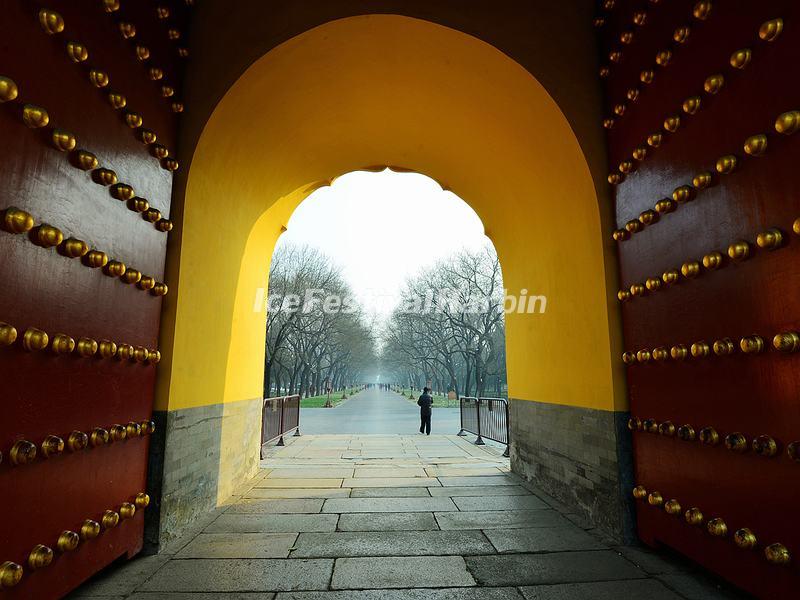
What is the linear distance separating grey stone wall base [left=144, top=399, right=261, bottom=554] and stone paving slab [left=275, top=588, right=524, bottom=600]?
4.32 feet

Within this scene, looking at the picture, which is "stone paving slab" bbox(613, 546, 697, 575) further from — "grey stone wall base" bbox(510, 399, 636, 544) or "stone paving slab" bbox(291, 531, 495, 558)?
"stone paving slab" bbox(291, 531, 495, 558)

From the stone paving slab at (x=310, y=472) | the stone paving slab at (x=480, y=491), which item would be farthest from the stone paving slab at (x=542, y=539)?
the stone paving slab at (x=310, y=472)

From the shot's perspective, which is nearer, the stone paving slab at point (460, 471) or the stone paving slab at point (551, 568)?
the stone paving slab at point (551, 568)

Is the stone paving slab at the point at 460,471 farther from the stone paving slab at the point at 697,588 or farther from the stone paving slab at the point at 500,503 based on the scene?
the stone paving slab at the point at 697,588

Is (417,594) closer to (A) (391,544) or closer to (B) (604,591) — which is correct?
(A) (391,544)

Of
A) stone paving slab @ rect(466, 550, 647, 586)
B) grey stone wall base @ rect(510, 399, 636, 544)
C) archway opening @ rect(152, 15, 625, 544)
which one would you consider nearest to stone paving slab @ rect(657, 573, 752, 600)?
stone paving slab @ rect(466, 550, 647, 586)

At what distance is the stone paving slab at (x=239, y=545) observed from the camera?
3.42 metres

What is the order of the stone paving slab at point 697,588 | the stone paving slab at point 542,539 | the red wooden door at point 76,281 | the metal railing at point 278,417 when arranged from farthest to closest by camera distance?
the metal railing at point 278,417, the stone paving slab at point 542,539, the stone paving slab at point 697,588, the red wooden door at point 76,281

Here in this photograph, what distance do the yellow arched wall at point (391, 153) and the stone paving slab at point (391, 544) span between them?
150cm

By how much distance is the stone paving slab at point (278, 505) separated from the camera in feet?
15.3

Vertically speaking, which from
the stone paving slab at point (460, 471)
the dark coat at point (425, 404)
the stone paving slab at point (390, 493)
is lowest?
the stone paving slab at point (460, 471)

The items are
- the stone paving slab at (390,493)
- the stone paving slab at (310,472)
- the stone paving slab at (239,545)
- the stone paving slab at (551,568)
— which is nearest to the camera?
the stone paving slab at (551,568)

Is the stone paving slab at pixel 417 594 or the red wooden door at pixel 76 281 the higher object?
the red wooden door at pixel 76 281

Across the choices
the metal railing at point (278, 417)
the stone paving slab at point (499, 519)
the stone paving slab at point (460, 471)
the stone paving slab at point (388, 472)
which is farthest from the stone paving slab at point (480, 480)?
the metal railing at point (278, 417)
